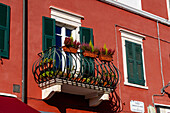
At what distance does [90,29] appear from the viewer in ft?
39.2

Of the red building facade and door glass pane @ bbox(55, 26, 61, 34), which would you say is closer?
the red building facade

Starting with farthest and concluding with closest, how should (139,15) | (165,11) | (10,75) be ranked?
(165,11) < (139,15) < (10,75)

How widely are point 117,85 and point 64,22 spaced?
8.82 ft

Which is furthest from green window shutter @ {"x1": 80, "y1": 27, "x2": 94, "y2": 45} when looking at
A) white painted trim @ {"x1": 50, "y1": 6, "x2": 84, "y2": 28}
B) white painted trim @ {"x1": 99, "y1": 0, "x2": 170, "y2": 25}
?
white painted trim @ {"x1": 99, "y1": 0, "x2": 170, "y2": 25}

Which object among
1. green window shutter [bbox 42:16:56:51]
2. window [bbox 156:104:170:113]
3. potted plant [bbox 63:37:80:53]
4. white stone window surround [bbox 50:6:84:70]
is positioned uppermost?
white stone window surround [bbox 50:6:84:70]

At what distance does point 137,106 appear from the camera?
490 inches

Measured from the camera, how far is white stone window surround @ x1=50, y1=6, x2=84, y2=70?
11.4 metres

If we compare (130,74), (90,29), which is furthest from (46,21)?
(130,74)

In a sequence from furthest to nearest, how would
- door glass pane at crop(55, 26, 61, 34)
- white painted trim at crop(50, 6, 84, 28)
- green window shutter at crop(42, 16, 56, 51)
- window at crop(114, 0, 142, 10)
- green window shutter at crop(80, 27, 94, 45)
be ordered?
1. window at crop(114, 0, 142, 10)
2. green window shutter at crop(80, 27, 94, 45)
3. door glass pane at crop(55, 26, 61, 34)
4. white painted trim at crop(50, 6, 84, 28)
5. green window shutter at crop(42, 16, 56, 51)

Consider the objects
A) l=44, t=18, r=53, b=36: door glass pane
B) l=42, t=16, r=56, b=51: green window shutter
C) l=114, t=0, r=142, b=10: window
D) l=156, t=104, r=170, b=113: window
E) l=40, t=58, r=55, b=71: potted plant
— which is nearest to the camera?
l=40, t=58, r=55, b=71: potted plant

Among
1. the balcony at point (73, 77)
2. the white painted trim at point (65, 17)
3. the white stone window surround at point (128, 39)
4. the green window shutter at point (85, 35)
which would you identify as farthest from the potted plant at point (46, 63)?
the white stone window surround at point (128, 39)

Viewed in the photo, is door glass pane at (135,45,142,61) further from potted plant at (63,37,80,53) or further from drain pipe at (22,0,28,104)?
drain pipe at (22,0,28,104)

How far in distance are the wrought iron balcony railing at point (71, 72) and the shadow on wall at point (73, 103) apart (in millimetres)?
607

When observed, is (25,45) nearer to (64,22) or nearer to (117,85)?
(64,22)
